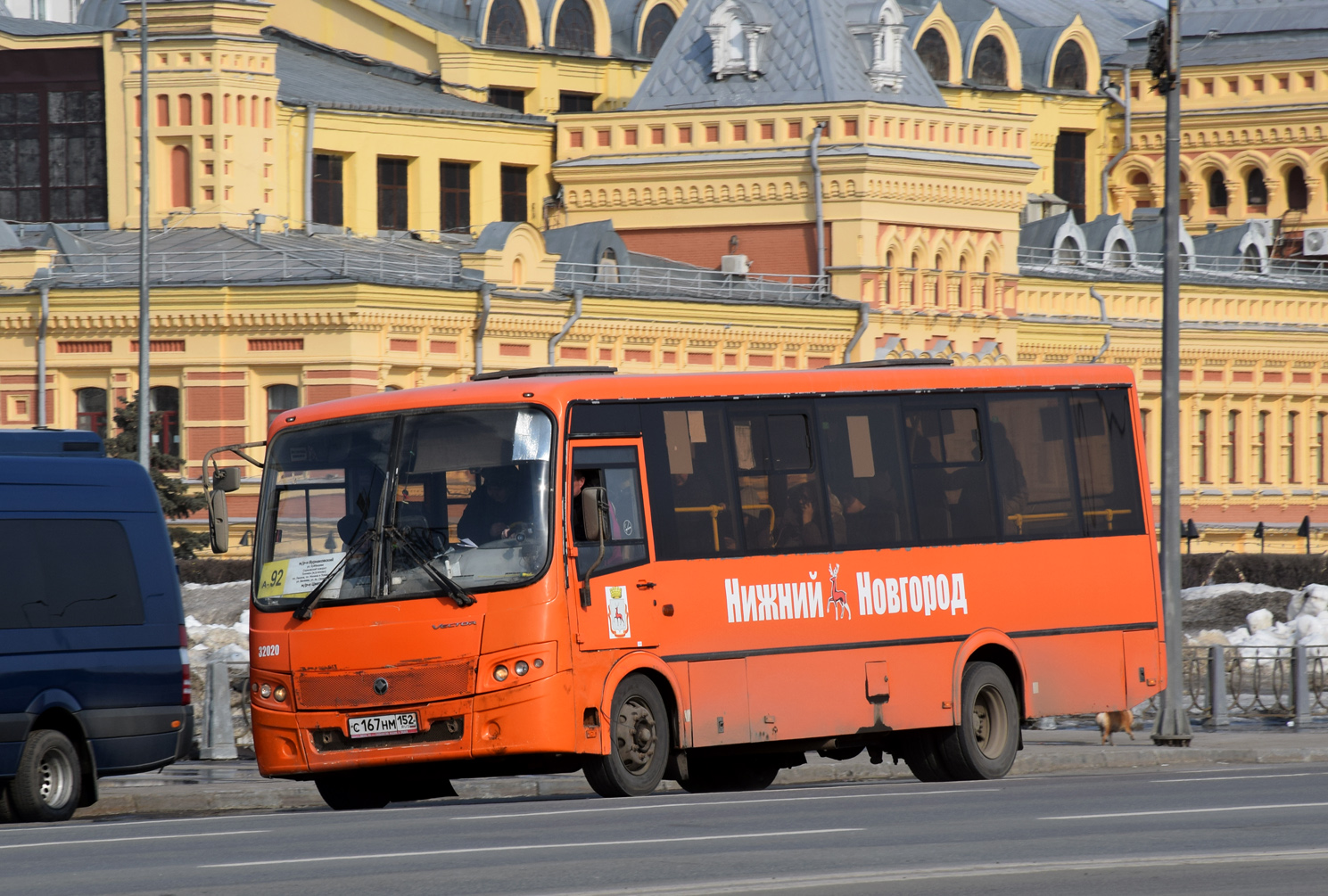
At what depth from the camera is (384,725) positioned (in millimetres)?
17625

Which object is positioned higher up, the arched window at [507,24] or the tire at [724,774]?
the arched window at [507,24]

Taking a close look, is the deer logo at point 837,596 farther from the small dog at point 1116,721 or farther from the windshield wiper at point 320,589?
the windshield wiper at point 320,589

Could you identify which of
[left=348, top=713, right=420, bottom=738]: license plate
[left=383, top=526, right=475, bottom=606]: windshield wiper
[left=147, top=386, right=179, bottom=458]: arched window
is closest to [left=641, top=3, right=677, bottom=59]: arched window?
[left=147, top=386, right=179, bottom=458]: arched window

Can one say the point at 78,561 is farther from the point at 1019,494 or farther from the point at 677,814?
the point at 1019,494

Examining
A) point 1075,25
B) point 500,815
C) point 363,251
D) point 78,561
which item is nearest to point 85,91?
point 363,251

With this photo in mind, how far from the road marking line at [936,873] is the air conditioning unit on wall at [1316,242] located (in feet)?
207

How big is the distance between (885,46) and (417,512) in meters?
42.8

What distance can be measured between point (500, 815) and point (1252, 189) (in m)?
64.7

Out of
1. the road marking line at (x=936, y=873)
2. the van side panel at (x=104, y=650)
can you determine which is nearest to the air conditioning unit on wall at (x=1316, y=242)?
the van side panel at (x=104, y=650)

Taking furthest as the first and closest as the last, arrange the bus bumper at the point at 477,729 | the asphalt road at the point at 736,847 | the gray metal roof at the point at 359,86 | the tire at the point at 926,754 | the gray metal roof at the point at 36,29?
1. the gray metal roof at the point at 359,86
2. the gray metal roof at the point at 36,29
3. the tire at the point at 926,754
4. the bus bumper at the point at 477,729
5. the asphalt road at the point at 736,847

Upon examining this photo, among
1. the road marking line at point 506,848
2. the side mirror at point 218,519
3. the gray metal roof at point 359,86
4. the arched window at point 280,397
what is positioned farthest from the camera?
the gray metal roof at point 359,86

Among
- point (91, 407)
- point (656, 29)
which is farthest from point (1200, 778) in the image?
point (656, 29)

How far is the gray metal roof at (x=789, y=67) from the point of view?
5812cm

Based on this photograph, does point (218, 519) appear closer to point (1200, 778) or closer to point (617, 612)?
point (617, 612)
